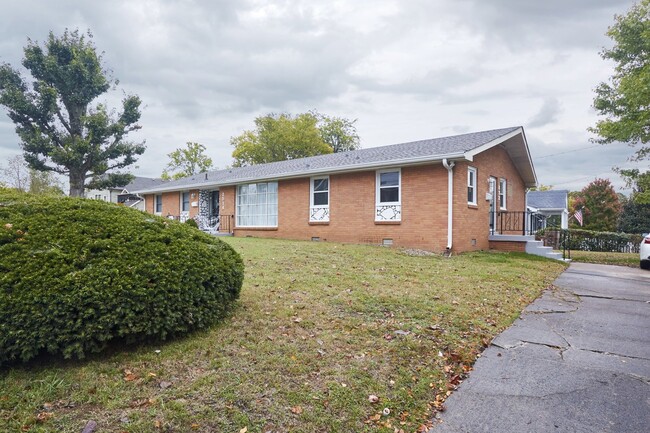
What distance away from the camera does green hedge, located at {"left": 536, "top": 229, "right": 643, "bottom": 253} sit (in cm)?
1808

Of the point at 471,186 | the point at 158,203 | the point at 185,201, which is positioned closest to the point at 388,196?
the point at 471,186

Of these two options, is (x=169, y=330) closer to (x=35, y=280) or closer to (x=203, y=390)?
(x=203, y=390)

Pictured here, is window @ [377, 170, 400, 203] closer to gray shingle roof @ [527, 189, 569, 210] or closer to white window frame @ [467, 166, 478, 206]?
white window frame @ [467, 166, 478, 206]

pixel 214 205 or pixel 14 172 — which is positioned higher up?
pixel 14 172

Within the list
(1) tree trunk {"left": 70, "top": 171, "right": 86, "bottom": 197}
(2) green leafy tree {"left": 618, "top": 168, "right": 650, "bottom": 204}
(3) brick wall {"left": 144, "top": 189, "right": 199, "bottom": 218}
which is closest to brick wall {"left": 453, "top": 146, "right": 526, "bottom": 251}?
(2) green leafy tree {"left": 618, "top": 168, "right": 650, "bottom": 204}

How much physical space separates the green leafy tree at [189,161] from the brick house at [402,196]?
33485 millimetres

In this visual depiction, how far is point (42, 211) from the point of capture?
3510 millimetres

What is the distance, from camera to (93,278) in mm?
2973

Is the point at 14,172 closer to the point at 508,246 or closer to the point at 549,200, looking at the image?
the point at 508,246

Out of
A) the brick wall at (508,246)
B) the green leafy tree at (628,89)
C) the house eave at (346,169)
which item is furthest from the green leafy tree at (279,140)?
the brick wall at (508,246)

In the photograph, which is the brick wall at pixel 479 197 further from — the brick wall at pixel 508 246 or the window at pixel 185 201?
the window at pixel 185 201

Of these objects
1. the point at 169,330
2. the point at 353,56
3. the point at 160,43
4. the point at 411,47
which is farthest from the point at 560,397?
the point at 353,56

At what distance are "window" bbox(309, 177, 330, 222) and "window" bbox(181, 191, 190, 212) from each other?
33.5ft

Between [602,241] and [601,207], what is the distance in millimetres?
12014
